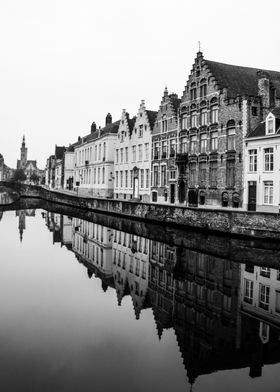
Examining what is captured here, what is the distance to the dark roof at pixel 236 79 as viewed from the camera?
30.9 metres

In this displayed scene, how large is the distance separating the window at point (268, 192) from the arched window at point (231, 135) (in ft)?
14.9

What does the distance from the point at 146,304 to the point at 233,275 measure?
4.52 metres

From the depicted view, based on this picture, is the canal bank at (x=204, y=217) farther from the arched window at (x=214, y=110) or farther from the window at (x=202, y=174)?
the arched window at (x=214, y=110)

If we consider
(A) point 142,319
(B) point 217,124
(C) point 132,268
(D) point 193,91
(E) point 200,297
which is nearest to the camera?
(A) point 142,319

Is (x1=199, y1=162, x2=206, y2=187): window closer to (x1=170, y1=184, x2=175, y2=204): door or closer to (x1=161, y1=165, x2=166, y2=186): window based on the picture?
(x1=170, y1=184, x2=175, y2=204): door

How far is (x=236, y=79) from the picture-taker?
32.1 metres

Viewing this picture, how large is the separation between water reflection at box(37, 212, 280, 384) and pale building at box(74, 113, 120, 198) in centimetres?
3014

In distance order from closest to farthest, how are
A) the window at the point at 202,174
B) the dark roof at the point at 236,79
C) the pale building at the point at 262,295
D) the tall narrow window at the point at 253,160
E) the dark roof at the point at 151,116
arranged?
1. the pale building at the point at 262,295
2. the tall narrow window at the point at 253,160
3. the dark roof at the point at 236,79
4. the window at the point at 202,174
5. the dark roof at the point at 151,116

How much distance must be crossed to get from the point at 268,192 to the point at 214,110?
9.09m

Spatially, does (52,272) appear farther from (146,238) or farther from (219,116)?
(219,116)

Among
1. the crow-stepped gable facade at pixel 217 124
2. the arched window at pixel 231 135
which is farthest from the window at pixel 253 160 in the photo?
the arched window at pixel 231 135

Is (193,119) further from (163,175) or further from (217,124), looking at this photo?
(163,175)

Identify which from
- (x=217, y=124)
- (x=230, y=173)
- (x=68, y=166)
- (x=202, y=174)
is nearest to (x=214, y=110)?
(x=217, y=124)

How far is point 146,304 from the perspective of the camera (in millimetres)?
10758
